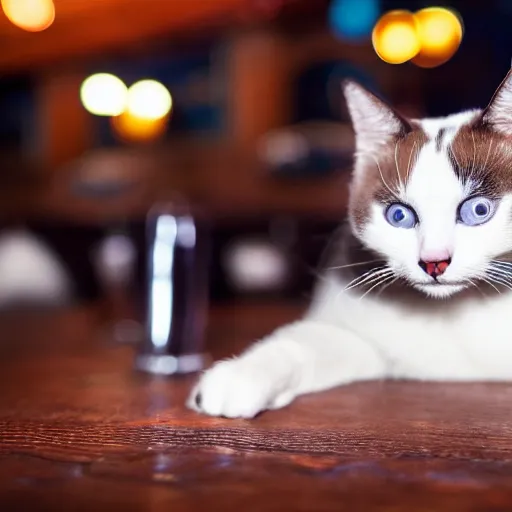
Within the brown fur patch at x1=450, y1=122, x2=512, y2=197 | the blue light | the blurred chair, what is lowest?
the brown fur patch at x1=450, y1=122, x2=512, y2=197

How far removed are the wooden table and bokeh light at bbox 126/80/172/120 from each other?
196 cm

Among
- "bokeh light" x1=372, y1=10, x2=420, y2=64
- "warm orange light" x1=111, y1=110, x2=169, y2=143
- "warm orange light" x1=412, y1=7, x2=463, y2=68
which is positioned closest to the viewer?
"bokeh light" x1=372, y1=10, x2=420, y2=64

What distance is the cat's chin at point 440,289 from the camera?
0.69m

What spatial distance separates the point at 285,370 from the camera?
748 millimetres

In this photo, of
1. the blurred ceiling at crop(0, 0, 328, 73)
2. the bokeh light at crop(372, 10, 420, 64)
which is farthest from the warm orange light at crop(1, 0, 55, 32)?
the bokeh light at crop(372, 10, 420, 64)

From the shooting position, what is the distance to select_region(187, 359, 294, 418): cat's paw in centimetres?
67

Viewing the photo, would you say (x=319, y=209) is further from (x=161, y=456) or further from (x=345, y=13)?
(x=161, y=456)

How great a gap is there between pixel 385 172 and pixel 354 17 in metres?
2.41

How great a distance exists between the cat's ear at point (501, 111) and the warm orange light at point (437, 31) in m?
1.42

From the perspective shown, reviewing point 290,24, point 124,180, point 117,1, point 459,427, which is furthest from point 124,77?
point 459,427

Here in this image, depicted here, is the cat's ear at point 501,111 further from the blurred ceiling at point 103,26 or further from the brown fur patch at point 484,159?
the blurred ceiling at point 103,26

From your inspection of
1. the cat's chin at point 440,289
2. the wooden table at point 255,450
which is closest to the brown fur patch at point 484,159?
the cat's chin at point 440,289


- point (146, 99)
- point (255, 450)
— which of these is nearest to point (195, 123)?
point (146, 99)

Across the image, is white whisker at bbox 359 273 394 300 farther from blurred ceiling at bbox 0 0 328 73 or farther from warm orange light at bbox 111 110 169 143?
warm orange light at bbox 111 110 169 143
